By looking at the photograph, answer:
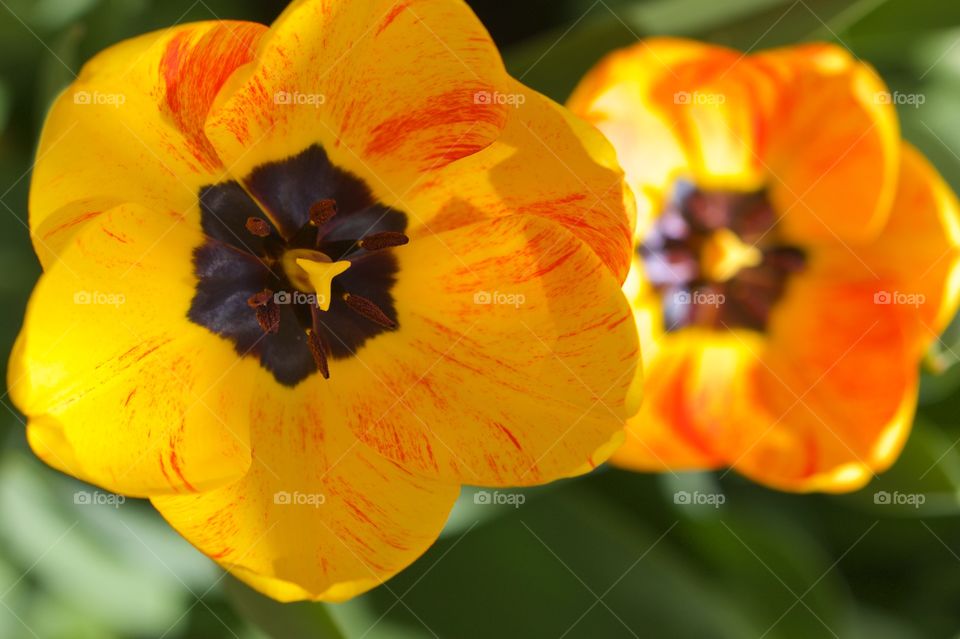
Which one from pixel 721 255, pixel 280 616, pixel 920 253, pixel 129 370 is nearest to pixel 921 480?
pixel 920 253

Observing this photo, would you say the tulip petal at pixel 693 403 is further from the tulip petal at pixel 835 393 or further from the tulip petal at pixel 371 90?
the tulip petal at pixel 371 90

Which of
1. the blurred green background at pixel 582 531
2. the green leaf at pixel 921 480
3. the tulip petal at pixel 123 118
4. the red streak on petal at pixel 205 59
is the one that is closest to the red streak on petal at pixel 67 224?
the tulip petal at pixel 123 118

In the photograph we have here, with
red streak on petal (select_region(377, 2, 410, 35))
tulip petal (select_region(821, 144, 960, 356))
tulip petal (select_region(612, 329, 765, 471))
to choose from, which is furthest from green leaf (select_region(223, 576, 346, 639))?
tulip petal (select_region(821, 144, 960, 356))

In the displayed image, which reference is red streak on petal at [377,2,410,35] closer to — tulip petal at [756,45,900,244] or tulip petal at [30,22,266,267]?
tulip petal at [30,22,266,267]

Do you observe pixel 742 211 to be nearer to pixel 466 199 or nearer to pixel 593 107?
pixel 593 107

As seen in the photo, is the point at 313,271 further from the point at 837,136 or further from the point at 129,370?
the point at 837,136

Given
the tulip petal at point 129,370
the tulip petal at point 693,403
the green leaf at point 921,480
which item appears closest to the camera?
the tulip petal at point 129,370
